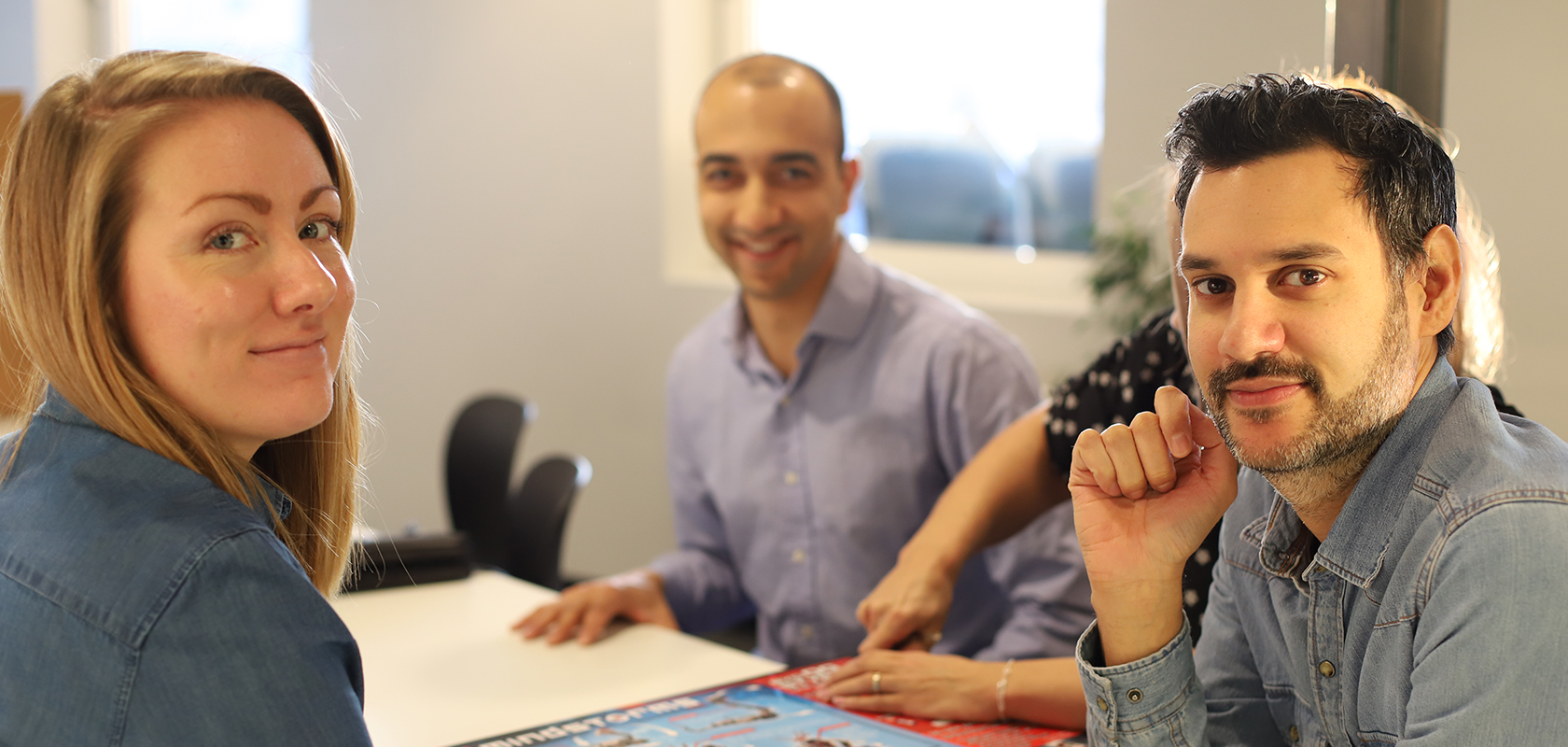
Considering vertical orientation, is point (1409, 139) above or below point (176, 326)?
above

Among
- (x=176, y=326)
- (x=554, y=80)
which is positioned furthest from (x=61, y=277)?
(x=554, y=80)

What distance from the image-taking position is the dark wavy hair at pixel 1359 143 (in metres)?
0.97

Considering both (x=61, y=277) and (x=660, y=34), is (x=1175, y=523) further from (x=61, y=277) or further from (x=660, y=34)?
(x=660, y=34)

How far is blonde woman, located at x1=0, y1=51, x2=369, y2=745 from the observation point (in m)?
0.86

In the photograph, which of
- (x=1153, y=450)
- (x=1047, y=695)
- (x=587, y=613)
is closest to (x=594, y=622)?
(x=587, y=613)

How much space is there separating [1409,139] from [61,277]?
1.07 m

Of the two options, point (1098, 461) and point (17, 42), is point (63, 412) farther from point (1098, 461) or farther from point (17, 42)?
point (17, 42)

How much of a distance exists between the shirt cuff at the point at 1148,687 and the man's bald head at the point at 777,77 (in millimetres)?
1461

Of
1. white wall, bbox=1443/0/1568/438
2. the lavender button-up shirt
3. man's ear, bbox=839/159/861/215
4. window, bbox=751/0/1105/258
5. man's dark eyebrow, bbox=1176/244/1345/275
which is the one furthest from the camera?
window, bbox=751/0/1105/258

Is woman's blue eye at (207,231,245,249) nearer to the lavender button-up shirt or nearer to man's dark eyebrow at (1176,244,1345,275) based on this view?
man's dark eyebrow at (1176,244,1345,275)

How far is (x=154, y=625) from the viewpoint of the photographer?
2.79 feet

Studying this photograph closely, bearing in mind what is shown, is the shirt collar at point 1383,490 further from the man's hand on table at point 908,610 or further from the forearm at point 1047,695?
the man's hand on table at point 908,610

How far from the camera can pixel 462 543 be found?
2.24 m

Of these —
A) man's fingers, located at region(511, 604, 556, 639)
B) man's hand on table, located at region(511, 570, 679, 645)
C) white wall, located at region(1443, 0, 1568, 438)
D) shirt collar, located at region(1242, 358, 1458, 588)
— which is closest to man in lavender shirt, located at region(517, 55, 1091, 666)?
man's hand on table, located at region(511, 570, 679, 645)
